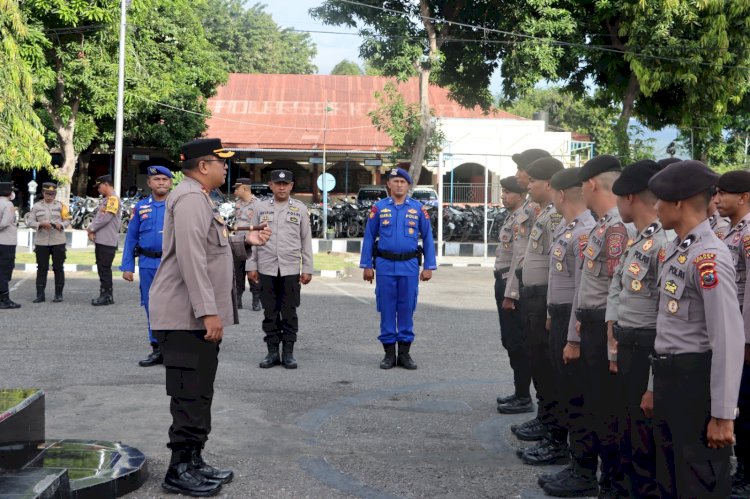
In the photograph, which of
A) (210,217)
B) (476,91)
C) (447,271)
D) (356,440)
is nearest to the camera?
(210,217)

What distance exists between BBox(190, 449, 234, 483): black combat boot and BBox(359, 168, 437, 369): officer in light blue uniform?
3.73 m

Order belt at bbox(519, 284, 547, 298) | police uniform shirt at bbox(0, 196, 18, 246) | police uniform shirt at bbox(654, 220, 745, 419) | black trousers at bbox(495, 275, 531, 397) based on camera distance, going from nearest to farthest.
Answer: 1. police uniform shirt at bbox(654, 220, 745, 419)
2. belt at bbox(519, 284, 547, 298)
3. black trousers at bbox(495, 275, 531, 397)
4. police uniform shirt at bbox(0, 196, 18, 246)

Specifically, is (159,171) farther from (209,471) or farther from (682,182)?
(682,182)

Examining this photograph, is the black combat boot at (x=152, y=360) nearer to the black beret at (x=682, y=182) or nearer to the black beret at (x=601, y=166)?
the black beret at (x=601, y=166)

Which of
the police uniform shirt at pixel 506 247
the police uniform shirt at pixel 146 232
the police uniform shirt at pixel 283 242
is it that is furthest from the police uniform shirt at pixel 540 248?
the police uniform shirt at pixel 146 232

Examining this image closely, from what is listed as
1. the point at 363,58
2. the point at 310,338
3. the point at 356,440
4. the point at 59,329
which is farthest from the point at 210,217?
the point at 363,58

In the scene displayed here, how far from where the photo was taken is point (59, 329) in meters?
10.8

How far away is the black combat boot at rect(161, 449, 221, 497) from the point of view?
16.4 ft

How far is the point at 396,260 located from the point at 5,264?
6.68 meters

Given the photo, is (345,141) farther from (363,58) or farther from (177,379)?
(177,379)

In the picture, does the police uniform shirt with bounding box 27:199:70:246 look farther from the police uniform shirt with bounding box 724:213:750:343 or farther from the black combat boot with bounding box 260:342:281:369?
the police uniform shirt with bounding box 724:213:750:343

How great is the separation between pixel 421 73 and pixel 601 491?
20691mm

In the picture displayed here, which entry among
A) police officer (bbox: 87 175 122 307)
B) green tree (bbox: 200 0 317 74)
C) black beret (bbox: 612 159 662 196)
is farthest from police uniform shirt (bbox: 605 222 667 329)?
green tree (bbox: 200 0 317 74)

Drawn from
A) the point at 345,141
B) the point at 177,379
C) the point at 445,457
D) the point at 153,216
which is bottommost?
the point at 445,457
